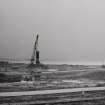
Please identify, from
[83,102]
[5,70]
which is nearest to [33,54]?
[5,70]

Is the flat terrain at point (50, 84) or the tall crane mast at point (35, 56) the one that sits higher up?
the tall crane mast at point (35, 56)

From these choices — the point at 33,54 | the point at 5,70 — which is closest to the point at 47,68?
the point at 33,54

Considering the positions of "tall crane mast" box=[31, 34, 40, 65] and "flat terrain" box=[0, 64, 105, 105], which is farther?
"tall crane mast" box=[31, 34, 40, 65]

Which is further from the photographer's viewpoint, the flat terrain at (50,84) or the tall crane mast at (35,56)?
the tall crane mast at (35,56)

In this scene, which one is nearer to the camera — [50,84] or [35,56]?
[50,84]

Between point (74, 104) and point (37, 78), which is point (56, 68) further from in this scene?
point (74, 104)

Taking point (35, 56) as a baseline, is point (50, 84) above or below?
below

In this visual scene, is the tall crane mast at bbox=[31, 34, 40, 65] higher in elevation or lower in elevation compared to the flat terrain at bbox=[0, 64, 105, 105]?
higher

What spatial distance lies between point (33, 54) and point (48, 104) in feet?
70.9

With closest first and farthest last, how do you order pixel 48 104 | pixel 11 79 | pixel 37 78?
pixel 48 104
pixel 11 79
pixel 37 78

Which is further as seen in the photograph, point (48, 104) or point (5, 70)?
point (5, 70)

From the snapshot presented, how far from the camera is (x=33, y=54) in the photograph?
2975cm

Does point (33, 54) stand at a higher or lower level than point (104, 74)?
higher

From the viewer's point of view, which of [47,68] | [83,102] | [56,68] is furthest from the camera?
[56,68]
